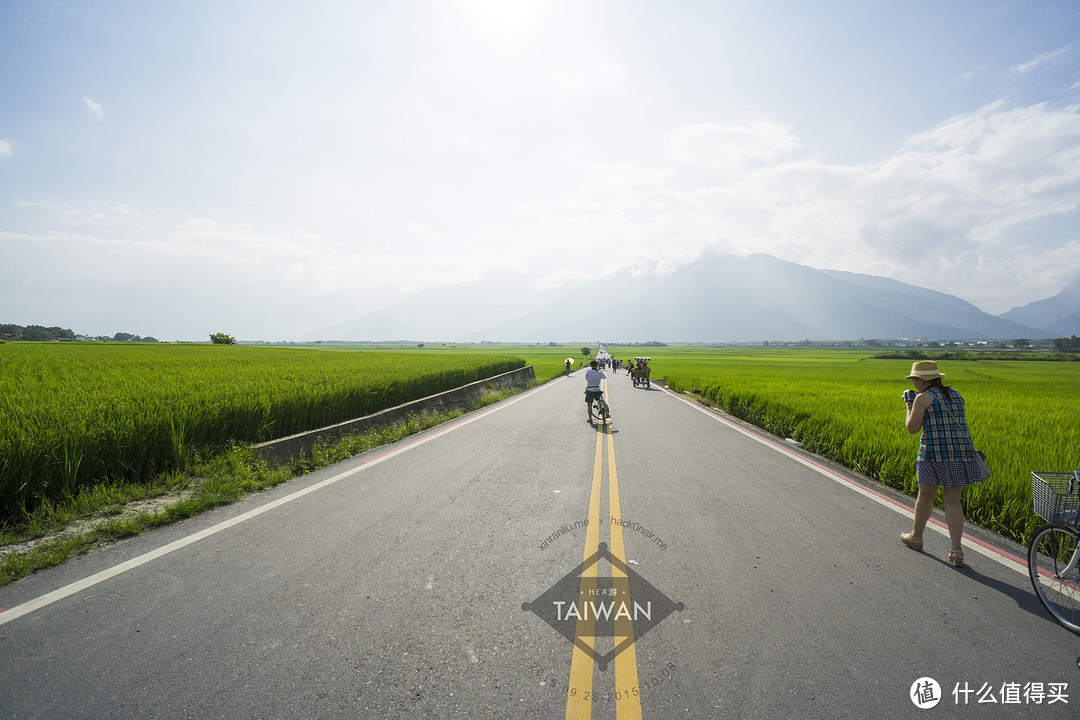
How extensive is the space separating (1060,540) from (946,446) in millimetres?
973

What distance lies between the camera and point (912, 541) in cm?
437

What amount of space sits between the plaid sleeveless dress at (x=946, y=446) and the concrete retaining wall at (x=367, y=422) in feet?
27.1

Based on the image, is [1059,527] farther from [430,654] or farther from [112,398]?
[112,398]

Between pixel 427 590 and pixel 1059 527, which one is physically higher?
pixel 1059 527

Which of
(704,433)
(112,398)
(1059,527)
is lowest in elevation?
(704,433)

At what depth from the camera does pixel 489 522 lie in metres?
4.78

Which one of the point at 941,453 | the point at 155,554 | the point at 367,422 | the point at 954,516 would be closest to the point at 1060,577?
the point at 954,516

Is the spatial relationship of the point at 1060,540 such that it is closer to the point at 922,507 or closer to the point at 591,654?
the point at 922,507

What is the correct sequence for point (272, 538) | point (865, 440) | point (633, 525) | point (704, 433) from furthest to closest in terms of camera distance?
point (704, 433), point (865, 440), point (633, 525), point (272, 538)

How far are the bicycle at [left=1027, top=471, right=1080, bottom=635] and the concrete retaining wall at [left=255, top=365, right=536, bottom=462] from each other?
8715mm

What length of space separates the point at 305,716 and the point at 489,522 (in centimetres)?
265

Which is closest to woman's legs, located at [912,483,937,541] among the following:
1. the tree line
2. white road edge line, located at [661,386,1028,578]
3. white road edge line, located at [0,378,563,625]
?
white road edge line, located at [661,386,1028,578]

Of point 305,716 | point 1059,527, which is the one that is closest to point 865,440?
point 1059,527

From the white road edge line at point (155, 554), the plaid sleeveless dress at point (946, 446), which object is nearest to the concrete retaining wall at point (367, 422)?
the white road edge line at point (155, 554)
